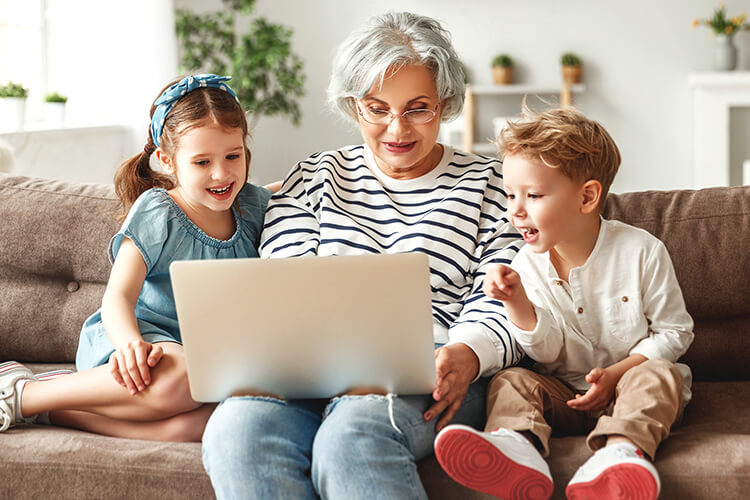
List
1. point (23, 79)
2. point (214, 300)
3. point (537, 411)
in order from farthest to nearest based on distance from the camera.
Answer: point (23, 79) < point (537, 411) < point (214, 300)

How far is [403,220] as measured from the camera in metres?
1.61

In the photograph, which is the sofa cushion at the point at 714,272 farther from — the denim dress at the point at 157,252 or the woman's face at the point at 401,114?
the denim dress at the point at 157,252

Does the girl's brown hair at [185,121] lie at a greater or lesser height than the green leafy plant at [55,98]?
lesser

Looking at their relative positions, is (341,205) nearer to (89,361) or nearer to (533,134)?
(533,134)

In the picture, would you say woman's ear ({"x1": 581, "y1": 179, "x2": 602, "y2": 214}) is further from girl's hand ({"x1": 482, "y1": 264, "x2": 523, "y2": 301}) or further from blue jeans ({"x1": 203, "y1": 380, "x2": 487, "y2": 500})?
blue jeans ({"x1": 203, "y1": 380, "x2": 487, "y2": 500})

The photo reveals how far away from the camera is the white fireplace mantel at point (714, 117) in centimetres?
538

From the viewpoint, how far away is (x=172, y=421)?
57.6 inches

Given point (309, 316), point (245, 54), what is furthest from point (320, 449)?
point (245, 54)

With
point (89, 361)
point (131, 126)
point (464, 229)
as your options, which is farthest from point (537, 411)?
point (131, 126)

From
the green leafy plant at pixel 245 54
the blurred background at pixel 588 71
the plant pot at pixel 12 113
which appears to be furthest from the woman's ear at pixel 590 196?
the blurred background at pixel 588 71

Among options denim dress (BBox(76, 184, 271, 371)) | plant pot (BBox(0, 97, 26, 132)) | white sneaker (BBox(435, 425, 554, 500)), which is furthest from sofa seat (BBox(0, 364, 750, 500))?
plant pot (BBox(0, 97, 26, 132))

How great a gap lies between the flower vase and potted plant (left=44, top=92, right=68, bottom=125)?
13.6ft

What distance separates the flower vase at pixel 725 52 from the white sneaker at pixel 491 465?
497cm

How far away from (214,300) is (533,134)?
2.12 ft
